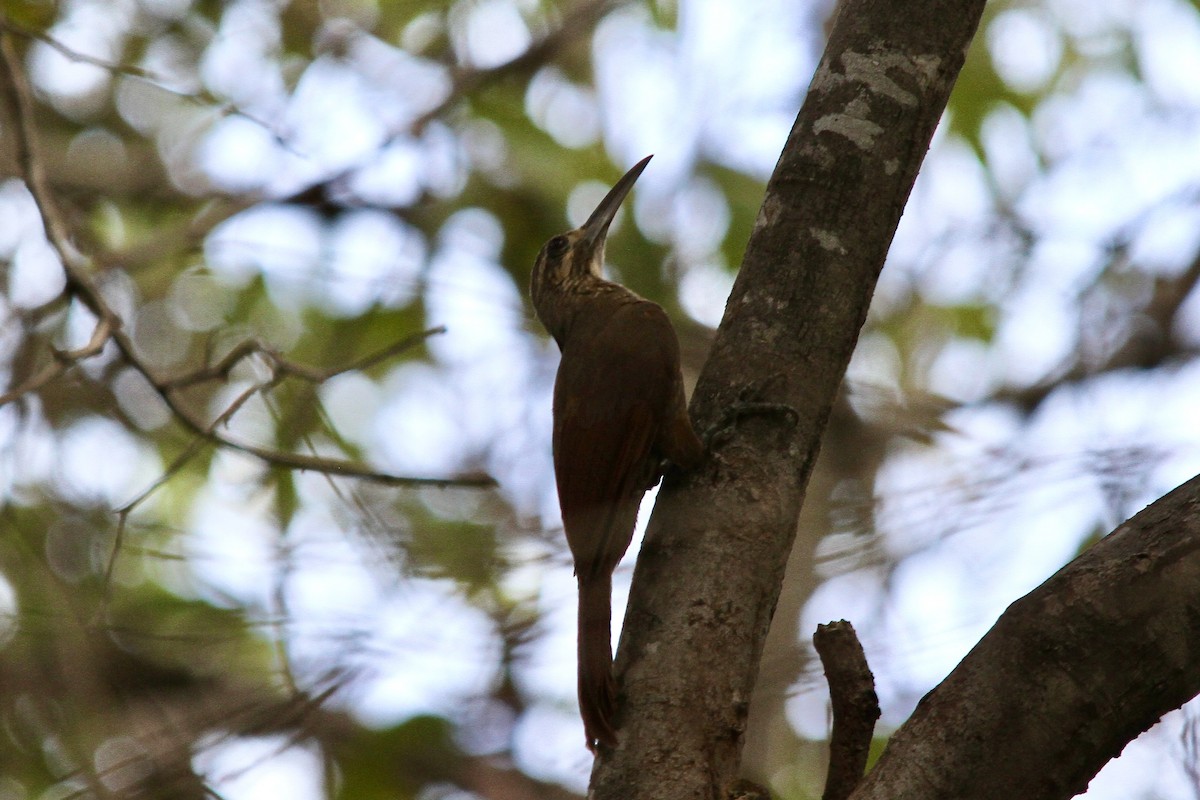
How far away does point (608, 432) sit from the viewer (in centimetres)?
288

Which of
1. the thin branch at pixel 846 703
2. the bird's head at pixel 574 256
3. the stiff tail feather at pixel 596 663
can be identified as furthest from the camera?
the bird's head at pixel 574 256

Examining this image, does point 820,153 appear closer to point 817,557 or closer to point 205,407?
point 817,557

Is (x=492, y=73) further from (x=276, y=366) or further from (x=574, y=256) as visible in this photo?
(x=276, y=366)

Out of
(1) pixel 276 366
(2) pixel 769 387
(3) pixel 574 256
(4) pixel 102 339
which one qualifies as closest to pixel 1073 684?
(2) pixel 769 387

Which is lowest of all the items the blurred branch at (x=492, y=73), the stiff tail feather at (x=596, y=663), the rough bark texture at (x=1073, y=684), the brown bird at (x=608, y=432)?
the rough bark texture at (x=1073, y=684)

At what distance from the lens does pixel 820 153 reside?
7.47 ft

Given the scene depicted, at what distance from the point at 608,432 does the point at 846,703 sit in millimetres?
1212

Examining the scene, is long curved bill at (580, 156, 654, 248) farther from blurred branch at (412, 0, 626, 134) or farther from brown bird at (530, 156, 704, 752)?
blurred branch at (412, 0, 626, 134)

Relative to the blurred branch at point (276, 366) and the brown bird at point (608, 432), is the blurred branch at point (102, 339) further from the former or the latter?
the brown bird at point (608, 432)

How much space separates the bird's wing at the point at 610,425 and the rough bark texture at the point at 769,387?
1.30 feet

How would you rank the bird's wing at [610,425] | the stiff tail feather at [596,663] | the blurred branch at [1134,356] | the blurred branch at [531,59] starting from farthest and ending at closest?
the blurred branch at [531,59] < the blurred branch at [1134,356] < the bird's wing at [610,425] < the stiff tail feather at [596,663]

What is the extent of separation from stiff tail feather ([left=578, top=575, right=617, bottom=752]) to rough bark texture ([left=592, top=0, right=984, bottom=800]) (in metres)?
0.04

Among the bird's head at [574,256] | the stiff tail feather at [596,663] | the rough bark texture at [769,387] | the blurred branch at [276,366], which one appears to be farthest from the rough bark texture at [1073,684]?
the bird's head at [574,256]

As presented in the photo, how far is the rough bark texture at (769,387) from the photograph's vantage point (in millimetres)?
1798
